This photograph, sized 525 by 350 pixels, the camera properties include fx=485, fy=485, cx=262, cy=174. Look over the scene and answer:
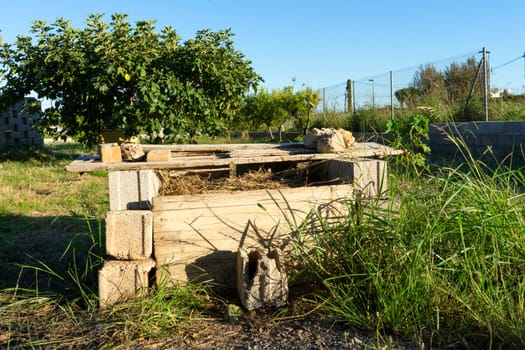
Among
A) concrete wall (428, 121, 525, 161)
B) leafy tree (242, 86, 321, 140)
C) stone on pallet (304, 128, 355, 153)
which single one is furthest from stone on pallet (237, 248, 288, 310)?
leafy tree (242, 86, 321, 140)

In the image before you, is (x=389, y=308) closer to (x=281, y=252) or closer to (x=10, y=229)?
(x=281, y=252)

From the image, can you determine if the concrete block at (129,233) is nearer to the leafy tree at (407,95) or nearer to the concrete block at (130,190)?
the concrete block at (130,190)

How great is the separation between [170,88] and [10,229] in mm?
4156

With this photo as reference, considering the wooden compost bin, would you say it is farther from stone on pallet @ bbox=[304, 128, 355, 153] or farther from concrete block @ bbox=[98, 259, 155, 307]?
stone on pallet @ bbox=[304, 128, 355, 153]

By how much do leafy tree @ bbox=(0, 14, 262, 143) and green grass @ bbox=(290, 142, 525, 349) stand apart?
6087 millimetres

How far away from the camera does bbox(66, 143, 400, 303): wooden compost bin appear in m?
2.63

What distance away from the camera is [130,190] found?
2.88 m

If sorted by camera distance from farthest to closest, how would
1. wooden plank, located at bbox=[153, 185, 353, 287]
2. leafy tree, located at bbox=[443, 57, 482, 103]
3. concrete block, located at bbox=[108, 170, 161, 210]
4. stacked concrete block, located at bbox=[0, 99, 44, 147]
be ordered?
1. stacked concrete block, located at bbox=[0, 99, 44, 147]
2. leafy tree, located at bbox=[443, 57, 482, 103]
3. concrete block, located at bbox=[108, 170, 161, 210]
4. wooden plank, located at bbox=[153, 185, 353, 287]

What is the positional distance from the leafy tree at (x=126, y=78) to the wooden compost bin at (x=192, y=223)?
530 centimetres

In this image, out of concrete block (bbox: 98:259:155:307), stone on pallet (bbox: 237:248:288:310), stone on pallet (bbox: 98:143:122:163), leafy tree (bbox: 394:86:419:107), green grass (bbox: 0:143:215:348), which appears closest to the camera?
green grass (bbox: 0:143:215:348)

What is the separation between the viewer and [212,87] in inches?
357

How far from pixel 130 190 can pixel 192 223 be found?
0.45 m

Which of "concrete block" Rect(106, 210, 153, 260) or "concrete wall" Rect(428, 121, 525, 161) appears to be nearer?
"concrete block" Rect(106, 210, 153, 260)

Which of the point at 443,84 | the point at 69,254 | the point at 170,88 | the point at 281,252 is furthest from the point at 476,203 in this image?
the point at 443,84
